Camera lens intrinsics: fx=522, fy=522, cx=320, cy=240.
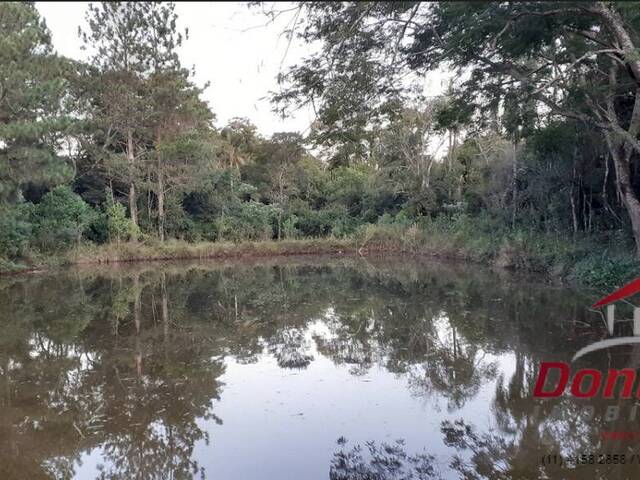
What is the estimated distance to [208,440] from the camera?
4242 millimetres

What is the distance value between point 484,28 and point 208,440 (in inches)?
173

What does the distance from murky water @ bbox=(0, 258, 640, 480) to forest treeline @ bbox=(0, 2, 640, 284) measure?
7.40 ft

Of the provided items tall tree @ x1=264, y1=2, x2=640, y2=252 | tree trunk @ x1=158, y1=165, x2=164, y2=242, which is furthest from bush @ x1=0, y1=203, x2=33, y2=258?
tall tree @ x1=264, y1=2, x2=640, y2=252

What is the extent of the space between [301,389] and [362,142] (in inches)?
102

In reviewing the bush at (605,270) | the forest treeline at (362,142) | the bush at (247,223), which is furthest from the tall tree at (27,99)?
the bush at (605,270)

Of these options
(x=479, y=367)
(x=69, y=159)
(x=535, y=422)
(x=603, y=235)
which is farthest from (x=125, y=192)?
(x=535, y=422)

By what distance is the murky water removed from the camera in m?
3.85

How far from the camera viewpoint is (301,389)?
17.8ft

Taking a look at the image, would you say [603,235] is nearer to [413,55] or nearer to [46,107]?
[413,55]

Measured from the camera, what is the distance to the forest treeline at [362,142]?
4.32 meters

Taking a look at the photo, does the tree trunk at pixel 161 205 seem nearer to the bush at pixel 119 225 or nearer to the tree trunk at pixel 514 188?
the bush at pixel 119 225

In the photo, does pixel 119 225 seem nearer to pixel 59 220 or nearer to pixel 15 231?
pixel 59 220

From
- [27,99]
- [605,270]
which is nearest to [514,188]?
[605,270]

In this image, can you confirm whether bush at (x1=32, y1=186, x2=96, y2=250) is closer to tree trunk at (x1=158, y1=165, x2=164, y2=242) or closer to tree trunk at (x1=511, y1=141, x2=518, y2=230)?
tree trunk at (x1=158, y1=165, x2=164, y2=242)
